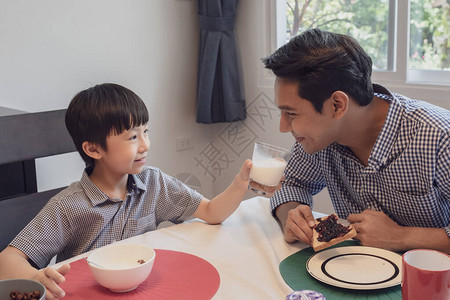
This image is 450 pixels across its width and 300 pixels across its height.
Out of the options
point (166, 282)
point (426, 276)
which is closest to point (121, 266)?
point (166, 282)

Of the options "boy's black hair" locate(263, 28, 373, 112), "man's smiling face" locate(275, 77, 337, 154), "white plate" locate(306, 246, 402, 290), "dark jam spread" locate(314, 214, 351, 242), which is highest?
"boy's black hair" locate(263, 28, 373, 112)

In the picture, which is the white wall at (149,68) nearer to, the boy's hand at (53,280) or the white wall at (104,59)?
the white wall at (104,59)

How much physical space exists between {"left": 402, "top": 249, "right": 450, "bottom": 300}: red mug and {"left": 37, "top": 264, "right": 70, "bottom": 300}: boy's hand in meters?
0.66

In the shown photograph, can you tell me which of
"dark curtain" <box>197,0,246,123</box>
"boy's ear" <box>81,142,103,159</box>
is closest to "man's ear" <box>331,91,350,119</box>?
"boy's ear" <box>81,142,103,159</box>

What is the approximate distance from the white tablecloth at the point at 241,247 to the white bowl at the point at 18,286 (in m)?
0.33

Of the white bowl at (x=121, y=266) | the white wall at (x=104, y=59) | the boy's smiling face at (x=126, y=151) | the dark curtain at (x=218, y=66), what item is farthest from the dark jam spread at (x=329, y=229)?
the dark curtain at (x=218, y=66)

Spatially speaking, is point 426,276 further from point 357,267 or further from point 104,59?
point 104,59

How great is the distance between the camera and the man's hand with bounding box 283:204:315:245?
4.29 ft

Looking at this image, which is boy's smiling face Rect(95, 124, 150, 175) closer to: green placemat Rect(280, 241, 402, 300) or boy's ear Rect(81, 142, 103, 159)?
boy's ear Rect(81, 142, 103, 159)

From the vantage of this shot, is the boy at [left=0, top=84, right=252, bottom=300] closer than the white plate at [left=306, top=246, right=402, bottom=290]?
No

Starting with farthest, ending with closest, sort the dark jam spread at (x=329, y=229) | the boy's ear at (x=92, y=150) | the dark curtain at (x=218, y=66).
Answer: the dark curtain at (x=218, y=66) → the boy's ear at (x=92, y=150) → the dark jam spread at (x=329, y=229)

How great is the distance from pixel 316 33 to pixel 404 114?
31 centimetres

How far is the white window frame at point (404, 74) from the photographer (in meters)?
2.47

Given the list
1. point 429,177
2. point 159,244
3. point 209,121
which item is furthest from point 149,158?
point 429,177
